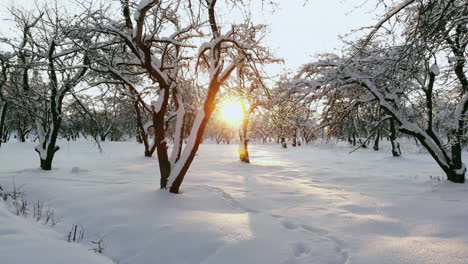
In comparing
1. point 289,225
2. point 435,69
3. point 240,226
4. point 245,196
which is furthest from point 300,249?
point 435,69

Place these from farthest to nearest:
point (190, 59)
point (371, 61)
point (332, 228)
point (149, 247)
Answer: point (371, 61), point (190, 59), point (332, 228), point (149, 247)

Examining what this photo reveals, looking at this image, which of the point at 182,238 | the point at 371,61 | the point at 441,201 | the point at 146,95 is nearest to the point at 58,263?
the point at 182,238

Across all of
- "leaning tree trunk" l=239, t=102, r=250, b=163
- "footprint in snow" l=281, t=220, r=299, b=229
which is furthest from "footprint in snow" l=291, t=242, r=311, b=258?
"leaning tree trunk" l=239, t=102, r=250, b=163

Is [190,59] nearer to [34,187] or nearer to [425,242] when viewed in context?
[34,187]

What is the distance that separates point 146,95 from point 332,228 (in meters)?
11.4

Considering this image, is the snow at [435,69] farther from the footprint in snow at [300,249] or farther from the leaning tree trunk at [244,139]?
the leaning tree trunk at [244,139]

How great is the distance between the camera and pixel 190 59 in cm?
714

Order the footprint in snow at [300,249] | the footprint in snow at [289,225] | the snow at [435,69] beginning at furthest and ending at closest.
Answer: the snow at [435,69] < the footprint in snow at [289,225] < the footprint in snow at [300,249]

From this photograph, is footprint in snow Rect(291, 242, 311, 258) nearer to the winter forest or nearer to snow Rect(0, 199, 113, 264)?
the winter forest

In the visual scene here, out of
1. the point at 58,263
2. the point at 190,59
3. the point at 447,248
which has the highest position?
the point at 190,59

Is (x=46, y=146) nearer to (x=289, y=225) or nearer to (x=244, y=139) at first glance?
(x=244, y=139)

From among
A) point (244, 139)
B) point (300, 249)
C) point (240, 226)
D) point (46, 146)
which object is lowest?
point (300, 249)

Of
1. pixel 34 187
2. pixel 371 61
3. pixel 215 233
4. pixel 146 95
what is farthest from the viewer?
pixel 146 95

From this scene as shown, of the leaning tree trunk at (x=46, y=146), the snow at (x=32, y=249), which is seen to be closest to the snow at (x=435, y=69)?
the snow at (x=32, y=249)
